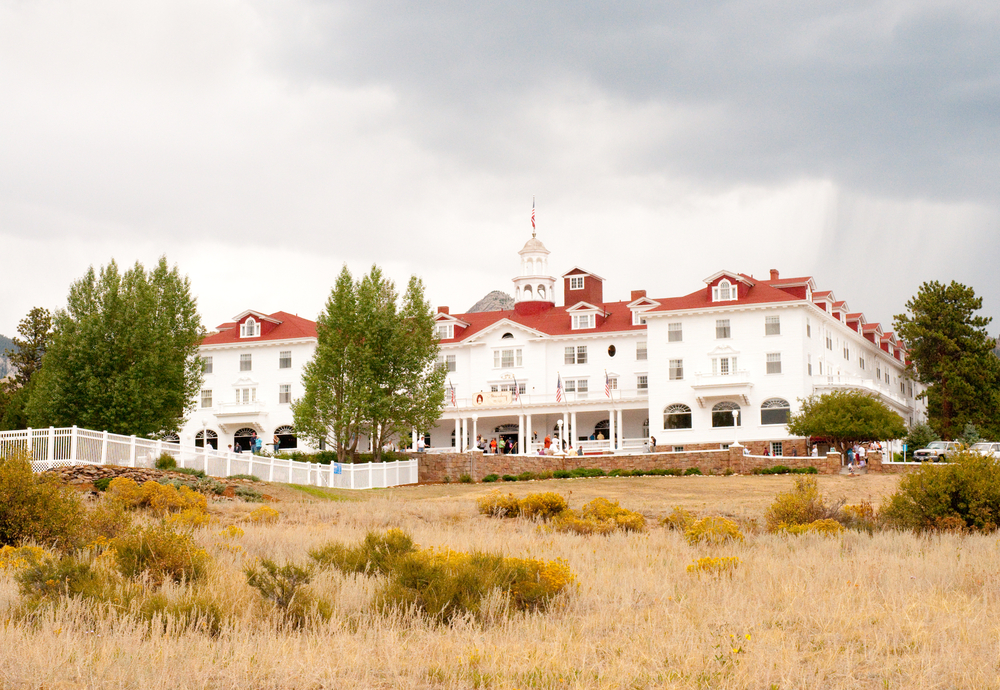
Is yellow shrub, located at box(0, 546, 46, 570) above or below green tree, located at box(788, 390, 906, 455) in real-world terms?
below

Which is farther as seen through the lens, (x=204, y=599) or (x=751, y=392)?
(x=751, y=392)

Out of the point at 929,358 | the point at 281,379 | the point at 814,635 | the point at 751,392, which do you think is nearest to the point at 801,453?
the point at 751,392

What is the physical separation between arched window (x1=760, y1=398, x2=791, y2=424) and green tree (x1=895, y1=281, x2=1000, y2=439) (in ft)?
37.1

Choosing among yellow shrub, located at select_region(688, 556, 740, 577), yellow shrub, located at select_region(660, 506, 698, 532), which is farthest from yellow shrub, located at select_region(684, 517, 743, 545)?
yellow shrub, located at select_region(688, 556, 740, 577)

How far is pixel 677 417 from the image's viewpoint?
195ft

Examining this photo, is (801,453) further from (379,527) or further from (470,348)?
(379,527)

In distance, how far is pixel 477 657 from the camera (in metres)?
7.71

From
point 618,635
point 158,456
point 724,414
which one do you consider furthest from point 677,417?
point 618,635

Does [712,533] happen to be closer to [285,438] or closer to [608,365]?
[608,365]

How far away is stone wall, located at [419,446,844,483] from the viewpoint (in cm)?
4575

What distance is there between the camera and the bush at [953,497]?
53.2 feet

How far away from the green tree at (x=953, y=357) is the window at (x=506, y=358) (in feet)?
80.2

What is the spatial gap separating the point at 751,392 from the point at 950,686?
170 ft

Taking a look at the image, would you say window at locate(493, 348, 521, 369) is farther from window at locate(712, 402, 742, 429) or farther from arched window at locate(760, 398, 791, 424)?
arched window at locate(760, 398, 791, 424)
